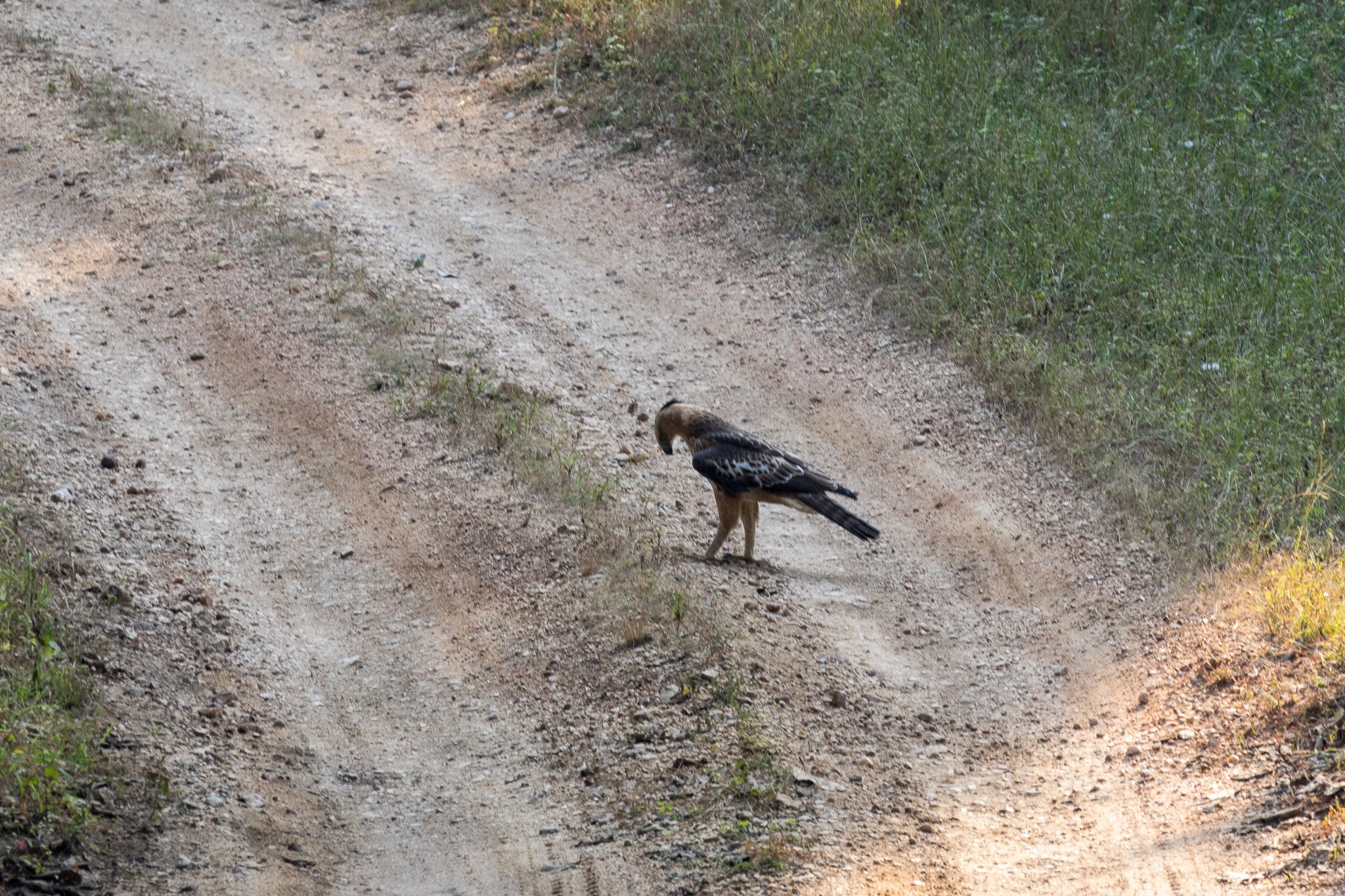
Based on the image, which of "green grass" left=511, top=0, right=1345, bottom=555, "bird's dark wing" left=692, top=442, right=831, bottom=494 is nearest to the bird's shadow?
"bird's dark wing" left=692, top=442, right=831, bottom=494

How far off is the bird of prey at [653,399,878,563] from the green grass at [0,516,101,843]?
3.71 metres

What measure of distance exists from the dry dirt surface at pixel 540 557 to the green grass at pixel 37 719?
15.3 inches

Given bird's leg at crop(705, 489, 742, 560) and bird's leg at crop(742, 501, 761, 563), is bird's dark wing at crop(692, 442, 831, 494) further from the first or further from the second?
bird's leg at crop(742, 501, 761, 563)

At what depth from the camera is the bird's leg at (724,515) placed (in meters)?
8.48

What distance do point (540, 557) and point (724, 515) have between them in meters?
1.20

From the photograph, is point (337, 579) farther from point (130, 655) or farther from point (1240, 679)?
point (1240, 679)

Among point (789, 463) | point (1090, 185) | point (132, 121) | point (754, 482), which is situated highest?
point (1090, 185)

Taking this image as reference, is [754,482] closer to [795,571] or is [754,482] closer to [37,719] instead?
[795,571]

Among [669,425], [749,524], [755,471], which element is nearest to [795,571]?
[749,524]

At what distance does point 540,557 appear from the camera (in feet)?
28.6

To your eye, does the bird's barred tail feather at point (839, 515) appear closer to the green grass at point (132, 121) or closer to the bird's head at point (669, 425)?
the bird's head at point (669, 425)

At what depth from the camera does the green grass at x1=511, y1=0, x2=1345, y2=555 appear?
9.68 metres

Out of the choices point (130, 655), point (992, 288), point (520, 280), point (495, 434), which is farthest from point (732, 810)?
point (520, 280)

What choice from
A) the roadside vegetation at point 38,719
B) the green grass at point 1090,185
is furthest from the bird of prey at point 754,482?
the roadside vegetation at point 38,719
